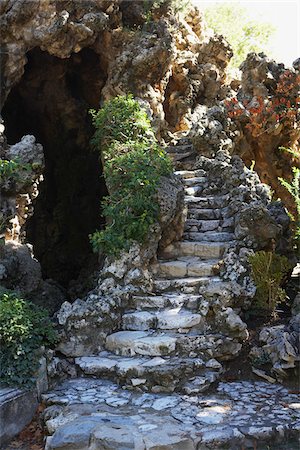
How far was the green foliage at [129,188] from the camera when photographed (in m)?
6.55

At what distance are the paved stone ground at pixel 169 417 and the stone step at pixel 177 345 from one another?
44 centimetres

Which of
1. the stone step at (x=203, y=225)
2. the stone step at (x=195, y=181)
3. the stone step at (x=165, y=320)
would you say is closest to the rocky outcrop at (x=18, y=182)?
the stone step at (x=165, y=320)

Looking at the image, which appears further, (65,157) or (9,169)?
(65,157)

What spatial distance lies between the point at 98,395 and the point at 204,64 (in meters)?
10.8

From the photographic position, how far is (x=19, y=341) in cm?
516

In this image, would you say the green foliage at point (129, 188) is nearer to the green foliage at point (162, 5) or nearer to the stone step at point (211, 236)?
the stone step at point (211, 236)

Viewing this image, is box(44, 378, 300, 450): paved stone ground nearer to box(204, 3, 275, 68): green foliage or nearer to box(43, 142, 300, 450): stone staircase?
box(43, 142, 300, 450): stone staircase

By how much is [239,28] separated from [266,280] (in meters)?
18.3

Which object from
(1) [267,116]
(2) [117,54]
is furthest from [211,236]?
(2) [117,54]

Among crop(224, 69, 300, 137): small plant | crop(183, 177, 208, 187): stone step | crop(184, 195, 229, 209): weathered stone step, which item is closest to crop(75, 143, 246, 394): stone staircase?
crop(184, 195, 229, 209): weathered stone step

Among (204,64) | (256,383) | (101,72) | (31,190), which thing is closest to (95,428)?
(256,383)

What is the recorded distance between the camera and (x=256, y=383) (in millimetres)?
5422

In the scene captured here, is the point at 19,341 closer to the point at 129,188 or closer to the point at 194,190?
the point at 129,188

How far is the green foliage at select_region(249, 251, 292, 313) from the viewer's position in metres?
6.31
